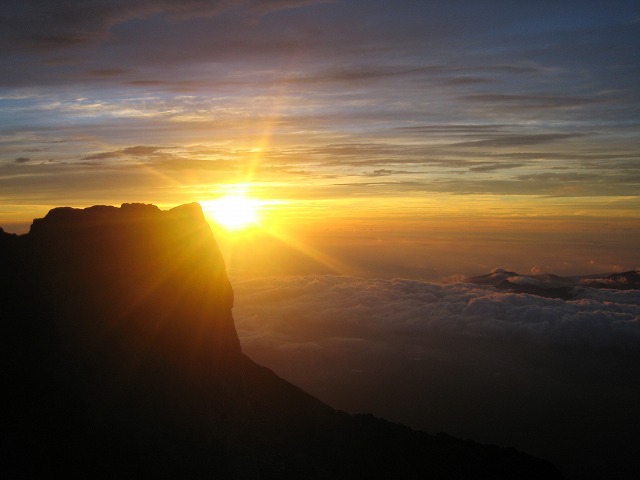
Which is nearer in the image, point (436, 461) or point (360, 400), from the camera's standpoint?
point (436, 461)

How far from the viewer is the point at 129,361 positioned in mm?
47781

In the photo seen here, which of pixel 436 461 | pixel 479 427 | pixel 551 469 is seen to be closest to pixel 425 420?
pixel 479 427

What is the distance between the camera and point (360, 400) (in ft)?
645

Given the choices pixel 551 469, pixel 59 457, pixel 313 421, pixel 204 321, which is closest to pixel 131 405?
pixel 59 457

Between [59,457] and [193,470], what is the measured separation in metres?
10.2

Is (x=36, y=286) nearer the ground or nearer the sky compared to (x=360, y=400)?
nearer the sky

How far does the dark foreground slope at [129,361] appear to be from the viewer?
4281cm

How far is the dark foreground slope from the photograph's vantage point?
140 ft

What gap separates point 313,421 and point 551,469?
38551mm

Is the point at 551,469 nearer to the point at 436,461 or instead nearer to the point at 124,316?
the point at 436,461

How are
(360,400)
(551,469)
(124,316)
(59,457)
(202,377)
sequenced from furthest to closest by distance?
1. (360,400)
2. (551,469)
3. (202,377)
4. (124,316)
5. (59,457)

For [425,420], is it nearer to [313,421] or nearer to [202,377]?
[313,421]

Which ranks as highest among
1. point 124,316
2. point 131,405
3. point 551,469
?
point 124,316

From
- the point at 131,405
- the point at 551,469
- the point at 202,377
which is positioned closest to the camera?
the point at 131,405
